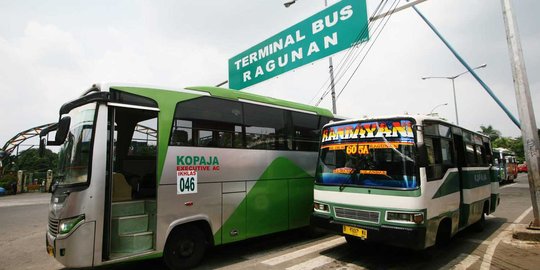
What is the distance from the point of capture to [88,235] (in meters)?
4.87

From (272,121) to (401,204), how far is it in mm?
3448

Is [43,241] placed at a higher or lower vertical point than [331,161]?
lower

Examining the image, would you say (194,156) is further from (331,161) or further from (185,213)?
(331,161)

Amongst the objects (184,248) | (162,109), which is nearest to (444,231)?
(184,248)

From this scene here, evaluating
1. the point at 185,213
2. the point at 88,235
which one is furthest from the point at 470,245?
the point at 88,235

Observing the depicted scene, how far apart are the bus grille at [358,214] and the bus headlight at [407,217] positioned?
0.27 m

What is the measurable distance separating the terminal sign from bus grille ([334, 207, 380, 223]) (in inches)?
156

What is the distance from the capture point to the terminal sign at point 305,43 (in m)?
7.83

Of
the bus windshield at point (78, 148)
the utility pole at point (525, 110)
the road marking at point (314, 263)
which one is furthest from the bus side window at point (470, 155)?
the bus windshield at point (78, 148)

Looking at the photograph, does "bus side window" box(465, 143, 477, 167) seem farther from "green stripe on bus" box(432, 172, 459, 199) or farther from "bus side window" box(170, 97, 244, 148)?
"bus side window" box(170, 97, 244, 148)

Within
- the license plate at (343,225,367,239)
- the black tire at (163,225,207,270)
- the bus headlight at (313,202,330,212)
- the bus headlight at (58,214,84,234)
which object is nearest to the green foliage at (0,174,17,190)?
the bus headlight at (58,214,84,234)

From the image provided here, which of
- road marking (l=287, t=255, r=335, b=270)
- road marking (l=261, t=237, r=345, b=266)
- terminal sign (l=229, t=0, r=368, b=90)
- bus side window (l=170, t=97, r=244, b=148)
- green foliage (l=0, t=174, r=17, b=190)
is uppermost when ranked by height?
terminal sign (l=229, t=0, r=368, b=90)

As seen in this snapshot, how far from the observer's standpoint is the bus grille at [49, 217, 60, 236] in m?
5.06

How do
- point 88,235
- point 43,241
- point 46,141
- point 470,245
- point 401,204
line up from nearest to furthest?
point 88,235 → point 401,204 → point 46,141 → point 470,245 → point 43,241
